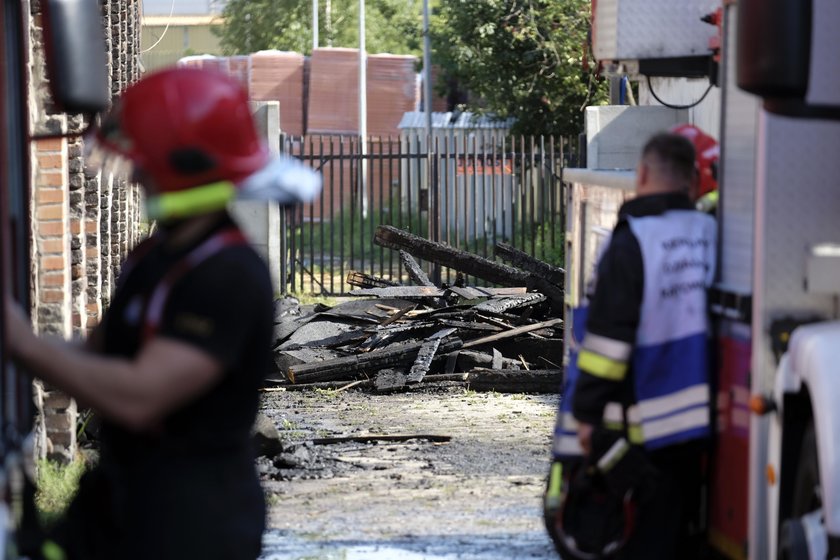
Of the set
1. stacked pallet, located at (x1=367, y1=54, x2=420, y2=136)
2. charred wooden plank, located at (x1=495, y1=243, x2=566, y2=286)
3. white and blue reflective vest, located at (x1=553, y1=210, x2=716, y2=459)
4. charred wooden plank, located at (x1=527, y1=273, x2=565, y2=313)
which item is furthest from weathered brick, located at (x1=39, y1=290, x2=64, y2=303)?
stacked pallet, located at (x1=367, y1=54, x2=420, y2=136)

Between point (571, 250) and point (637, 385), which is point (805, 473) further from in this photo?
point (571, 250)

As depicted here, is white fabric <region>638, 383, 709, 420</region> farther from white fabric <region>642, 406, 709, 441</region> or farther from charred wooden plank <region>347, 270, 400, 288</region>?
charred wooden plank <region>347, 270, 400, 288</region>

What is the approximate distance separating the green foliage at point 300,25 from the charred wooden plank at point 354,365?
45.6 metres

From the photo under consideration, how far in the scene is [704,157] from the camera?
603 cm

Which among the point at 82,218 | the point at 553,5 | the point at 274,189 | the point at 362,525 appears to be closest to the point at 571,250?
the point at 362,525

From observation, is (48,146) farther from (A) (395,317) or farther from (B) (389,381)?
(A) (395,317)

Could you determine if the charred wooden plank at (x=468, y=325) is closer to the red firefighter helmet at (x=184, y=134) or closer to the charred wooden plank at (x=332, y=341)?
the charred wooden plank at (x=332, y=341)

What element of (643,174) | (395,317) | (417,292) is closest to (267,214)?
(417,292)

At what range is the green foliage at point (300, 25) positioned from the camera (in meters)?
59.3

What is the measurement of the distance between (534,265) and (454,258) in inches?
38.8

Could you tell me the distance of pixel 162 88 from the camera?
321cm

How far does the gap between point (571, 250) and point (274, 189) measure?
198 inches

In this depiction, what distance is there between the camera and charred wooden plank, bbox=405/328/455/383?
508 inches

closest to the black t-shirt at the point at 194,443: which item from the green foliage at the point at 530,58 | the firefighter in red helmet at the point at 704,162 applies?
Answer: the firefighter in red helmet at the point at 704,162
